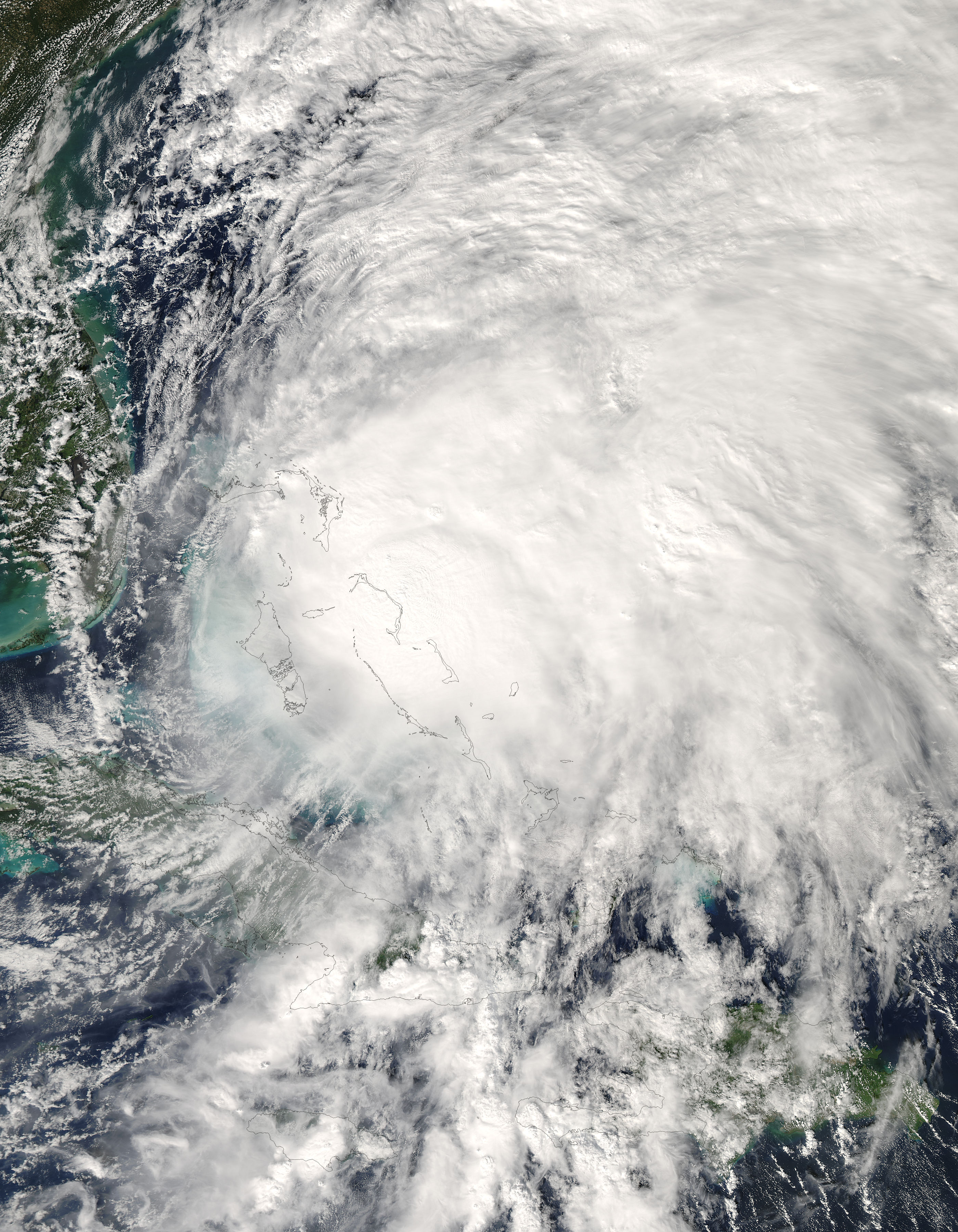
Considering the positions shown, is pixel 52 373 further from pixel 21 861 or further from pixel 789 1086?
pixel 789 1086

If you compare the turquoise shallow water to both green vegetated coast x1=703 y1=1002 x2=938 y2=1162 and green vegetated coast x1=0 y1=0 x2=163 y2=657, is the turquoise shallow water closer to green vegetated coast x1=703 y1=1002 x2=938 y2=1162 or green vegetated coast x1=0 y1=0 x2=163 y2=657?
green vegetated coast x1=0 y1=0 x2=163 y2=657

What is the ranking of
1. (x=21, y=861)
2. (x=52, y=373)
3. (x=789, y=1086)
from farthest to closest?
(x=21, y=861) < (x=52, y=373) < (x=789, y=1086)

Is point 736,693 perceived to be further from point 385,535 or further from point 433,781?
point 385,535

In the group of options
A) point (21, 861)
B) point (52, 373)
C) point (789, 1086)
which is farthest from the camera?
point (21, 861)

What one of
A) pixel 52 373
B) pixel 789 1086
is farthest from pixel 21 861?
pixel 789 1086

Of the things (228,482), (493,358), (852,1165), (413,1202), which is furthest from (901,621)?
(413,1202)

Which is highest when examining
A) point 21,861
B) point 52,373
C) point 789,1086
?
point 52,373

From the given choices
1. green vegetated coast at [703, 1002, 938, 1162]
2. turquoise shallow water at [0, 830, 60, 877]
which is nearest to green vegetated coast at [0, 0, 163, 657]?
turquoise shallow water at [0, 830, 60, 877]

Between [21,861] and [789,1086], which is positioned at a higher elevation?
[21,861]
